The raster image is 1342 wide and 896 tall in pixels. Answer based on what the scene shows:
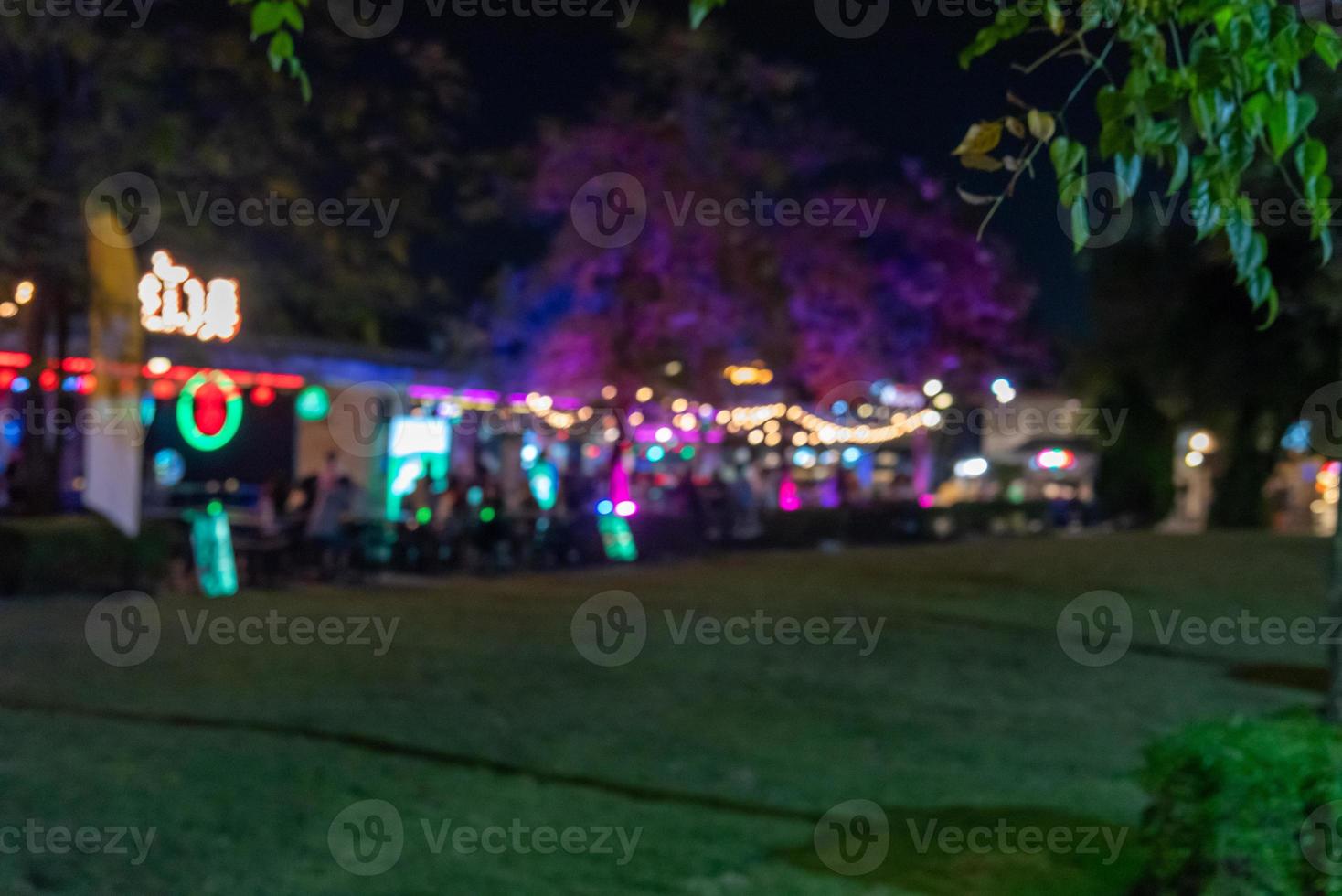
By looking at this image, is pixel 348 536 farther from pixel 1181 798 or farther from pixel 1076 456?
pixel 1076 456

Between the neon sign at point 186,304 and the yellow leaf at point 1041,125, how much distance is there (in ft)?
41.3

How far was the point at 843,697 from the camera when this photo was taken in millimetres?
10828

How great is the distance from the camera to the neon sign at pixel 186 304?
1566 cm

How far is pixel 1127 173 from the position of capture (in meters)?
4.43

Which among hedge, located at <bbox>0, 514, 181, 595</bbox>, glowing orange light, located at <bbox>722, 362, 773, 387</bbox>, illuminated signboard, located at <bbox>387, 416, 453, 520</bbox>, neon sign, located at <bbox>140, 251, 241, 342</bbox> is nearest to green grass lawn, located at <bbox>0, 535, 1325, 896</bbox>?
hedge, located at <bbox>0, 514, 181, 595</bbox>

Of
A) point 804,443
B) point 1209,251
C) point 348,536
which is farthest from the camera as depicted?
point 804,443

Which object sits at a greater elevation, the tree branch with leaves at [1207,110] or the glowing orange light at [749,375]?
the glowing orange light at [749,375]

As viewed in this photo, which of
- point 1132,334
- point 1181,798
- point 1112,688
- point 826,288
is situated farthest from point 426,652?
point 826,288

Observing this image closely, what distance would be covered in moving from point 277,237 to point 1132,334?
1149 centimetres

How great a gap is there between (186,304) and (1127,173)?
1313 centimetres

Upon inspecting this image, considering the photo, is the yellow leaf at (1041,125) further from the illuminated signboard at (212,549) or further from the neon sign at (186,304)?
the illuminated signboard at (212,549)

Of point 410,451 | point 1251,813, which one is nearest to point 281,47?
point 1251,813

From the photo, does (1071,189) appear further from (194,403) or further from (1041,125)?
(194,403)

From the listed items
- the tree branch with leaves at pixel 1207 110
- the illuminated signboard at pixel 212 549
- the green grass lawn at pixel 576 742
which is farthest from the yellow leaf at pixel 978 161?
the illuminated signboard at pixel 212 549
